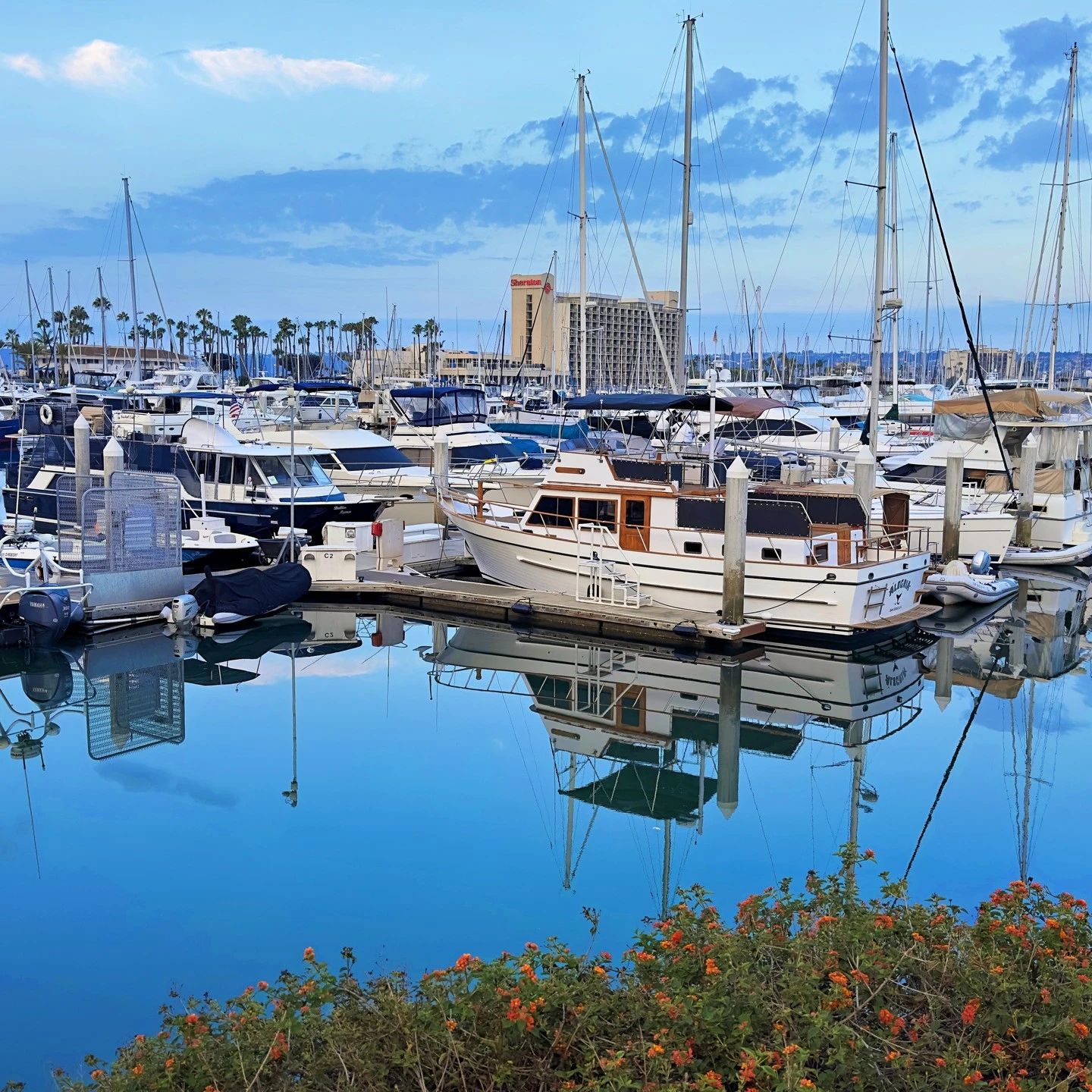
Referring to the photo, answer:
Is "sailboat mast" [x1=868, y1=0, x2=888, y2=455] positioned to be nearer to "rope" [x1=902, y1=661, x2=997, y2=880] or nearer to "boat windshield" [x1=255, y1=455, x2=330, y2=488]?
"rope" [x1=902, y1=661, x2=997, y2=880]

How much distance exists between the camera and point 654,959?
6.52m

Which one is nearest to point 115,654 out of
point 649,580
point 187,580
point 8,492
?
point 187,580

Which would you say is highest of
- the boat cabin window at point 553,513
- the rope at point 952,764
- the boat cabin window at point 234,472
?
the boat cabin window at point 234,472

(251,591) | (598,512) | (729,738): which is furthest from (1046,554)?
(251,591)

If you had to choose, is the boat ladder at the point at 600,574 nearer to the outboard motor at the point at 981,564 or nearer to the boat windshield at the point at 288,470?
the boat windshield at the point at 288,470

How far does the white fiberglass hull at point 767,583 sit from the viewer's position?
62.6 ft

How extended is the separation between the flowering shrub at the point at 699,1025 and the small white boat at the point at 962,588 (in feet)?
55.6

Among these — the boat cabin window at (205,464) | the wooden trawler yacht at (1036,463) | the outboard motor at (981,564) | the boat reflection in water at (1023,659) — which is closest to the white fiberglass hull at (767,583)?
the boat reflection in water at (1023,659)

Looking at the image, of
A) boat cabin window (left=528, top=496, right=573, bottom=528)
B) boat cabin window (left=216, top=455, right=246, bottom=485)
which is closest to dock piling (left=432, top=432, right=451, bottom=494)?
boat cabin window (left=216, top=455, right=246, bottom=485)

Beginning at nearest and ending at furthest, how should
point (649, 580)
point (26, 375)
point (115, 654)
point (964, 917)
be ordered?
point (964, 917)
point (115, 654)
point (649, 580)
point (26, 375)

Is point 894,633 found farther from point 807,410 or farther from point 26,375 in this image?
point 26,375

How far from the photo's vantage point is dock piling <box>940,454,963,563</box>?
2494cm

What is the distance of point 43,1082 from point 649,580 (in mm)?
14339

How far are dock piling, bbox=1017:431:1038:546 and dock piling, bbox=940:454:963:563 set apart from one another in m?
3.04
